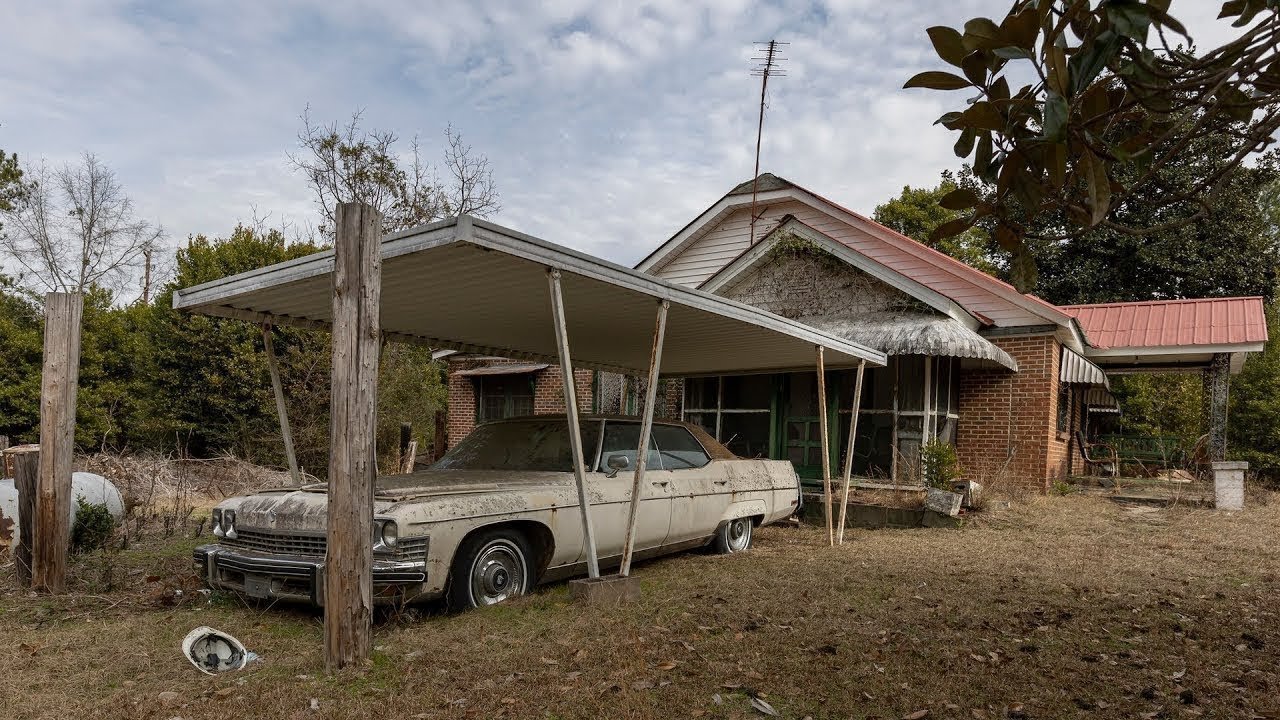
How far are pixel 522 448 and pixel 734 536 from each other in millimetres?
2634

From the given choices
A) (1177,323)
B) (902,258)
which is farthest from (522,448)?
(1177,323)

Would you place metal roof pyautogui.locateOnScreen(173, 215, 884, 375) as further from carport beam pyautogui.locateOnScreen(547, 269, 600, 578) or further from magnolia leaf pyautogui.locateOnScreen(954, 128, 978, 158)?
magnolia leaf pyautogui.locateOnScreen(954, 128, 978, 158)

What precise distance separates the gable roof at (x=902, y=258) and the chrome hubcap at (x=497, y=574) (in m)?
8.14

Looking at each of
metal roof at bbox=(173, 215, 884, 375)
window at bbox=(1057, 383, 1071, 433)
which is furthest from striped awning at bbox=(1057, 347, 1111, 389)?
metal roof at bbox=(173, 215, 884, 375)

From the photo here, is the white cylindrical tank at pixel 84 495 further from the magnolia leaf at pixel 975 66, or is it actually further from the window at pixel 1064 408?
the window at pixel 1064 408

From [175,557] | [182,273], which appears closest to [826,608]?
[175,557]

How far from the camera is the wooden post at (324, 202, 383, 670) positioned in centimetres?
446

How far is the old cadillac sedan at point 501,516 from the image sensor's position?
17.2 ft

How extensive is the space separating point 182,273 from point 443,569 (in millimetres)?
14371

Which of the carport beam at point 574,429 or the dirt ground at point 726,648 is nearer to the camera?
the dirt ground at point 726,648

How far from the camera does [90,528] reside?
805 cm

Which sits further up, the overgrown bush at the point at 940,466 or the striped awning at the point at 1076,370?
the striped awning at the point at 1076,370

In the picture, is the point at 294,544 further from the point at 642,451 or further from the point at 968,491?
the point at 968,491

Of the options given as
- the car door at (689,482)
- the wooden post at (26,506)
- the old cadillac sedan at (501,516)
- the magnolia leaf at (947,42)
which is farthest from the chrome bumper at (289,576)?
the magnolia leaf at (947,42)
